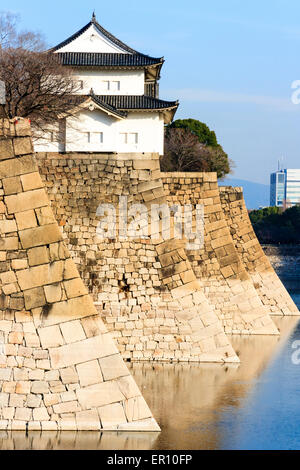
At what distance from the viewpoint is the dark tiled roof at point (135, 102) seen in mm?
33031

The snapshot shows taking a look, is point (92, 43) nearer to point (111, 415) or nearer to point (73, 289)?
point (73, 289)

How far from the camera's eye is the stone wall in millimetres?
18688

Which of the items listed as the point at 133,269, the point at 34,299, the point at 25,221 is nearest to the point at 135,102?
the point at 133,269

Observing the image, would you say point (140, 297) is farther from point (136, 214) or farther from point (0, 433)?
point (0, 433)

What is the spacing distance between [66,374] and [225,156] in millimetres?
40954

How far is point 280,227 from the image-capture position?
89625mm

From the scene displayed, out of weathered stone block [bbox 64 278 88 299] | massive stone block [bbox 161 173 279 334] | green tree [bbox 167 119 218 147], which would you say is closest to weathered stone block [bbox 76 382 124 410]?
weathered stone block [bbox 64 278 88 299]

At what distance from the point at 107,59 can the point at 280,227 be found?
5737 cm

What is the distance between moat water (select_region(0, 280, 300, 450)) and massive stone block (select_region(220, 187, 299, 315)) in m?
7.97

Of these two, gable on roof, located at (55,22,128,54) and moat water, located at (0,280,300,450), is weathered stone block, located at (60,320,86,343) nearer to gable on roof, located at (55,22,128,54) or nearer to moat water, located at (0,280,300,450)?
moat water, located at (0,280,300,450)

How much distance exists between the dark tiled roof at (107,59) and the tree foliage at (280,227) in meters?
50.6

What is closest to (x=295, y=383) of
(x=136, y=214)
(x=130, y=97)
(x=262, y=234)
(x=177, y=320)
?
(x=177, y=320)

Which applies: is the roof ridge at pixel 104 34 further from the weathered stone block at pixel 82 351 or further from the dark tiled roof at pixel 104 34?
the weathered stone block at pixel 82 351

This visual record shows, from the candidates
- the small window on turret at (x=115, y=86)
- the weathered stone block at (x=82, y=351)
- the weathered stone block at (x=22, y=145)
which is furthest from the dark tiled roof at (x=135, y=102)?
the weathered stone block at (x=82, y=351)
